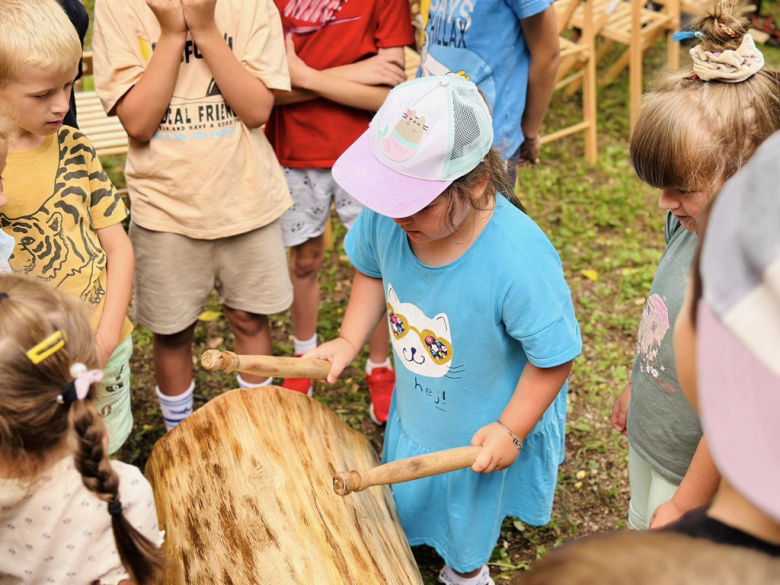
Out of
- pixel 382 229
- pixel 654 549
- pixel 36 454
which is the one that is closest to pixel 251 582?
pixel 36 454

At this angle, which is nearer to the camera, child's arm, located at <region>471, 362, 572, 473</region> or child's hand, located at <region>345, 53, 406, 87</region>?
child's arm, located at <region>471, 362, 572, 473</region>

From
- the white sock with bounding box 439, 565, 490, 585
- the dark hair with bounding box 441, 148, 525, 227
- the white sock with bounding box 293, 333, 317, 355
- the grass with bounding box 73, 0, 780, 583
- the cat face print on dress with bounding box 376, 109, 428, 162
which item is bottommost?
the grass with bounding box 73, 0, 780, 583

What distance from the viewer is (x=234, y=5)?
232 centimetres

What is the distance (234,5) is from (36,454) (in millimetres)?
1538

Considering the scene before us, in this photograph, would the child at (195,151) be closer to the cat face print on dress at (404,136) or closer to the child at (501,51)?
the child at (501,51)

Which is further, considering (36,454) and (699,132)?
(699,132)

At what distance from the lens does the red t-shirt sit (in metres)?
2.65

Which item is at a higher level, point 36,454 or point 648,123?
point 648,123

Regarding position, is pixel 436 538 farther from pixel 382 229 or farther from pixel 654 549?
pixel 654 549

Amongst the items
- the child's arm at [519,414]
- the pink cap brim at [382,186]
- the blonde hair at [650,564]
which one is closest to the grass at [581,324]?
the child's arm at [519,414]

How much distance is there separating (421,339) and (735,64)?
93cm

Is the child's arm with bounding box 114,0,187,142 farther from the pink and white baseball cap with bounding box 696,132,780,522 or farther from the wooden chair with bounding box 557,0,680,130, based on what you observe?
the wooden chair with bounding box 557,0,680,130

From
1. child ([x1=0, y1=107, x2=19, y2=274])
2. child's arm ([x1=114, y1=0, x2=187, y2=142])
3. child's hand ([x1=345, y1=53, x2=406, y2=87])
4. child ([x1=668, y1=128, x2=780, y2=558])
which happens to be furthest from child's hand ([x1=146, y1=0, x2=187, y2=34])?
child ([x1=668, y1=128, x2=780, y2=558])

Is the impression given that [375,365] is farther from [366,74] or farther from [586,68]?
[586,68]
